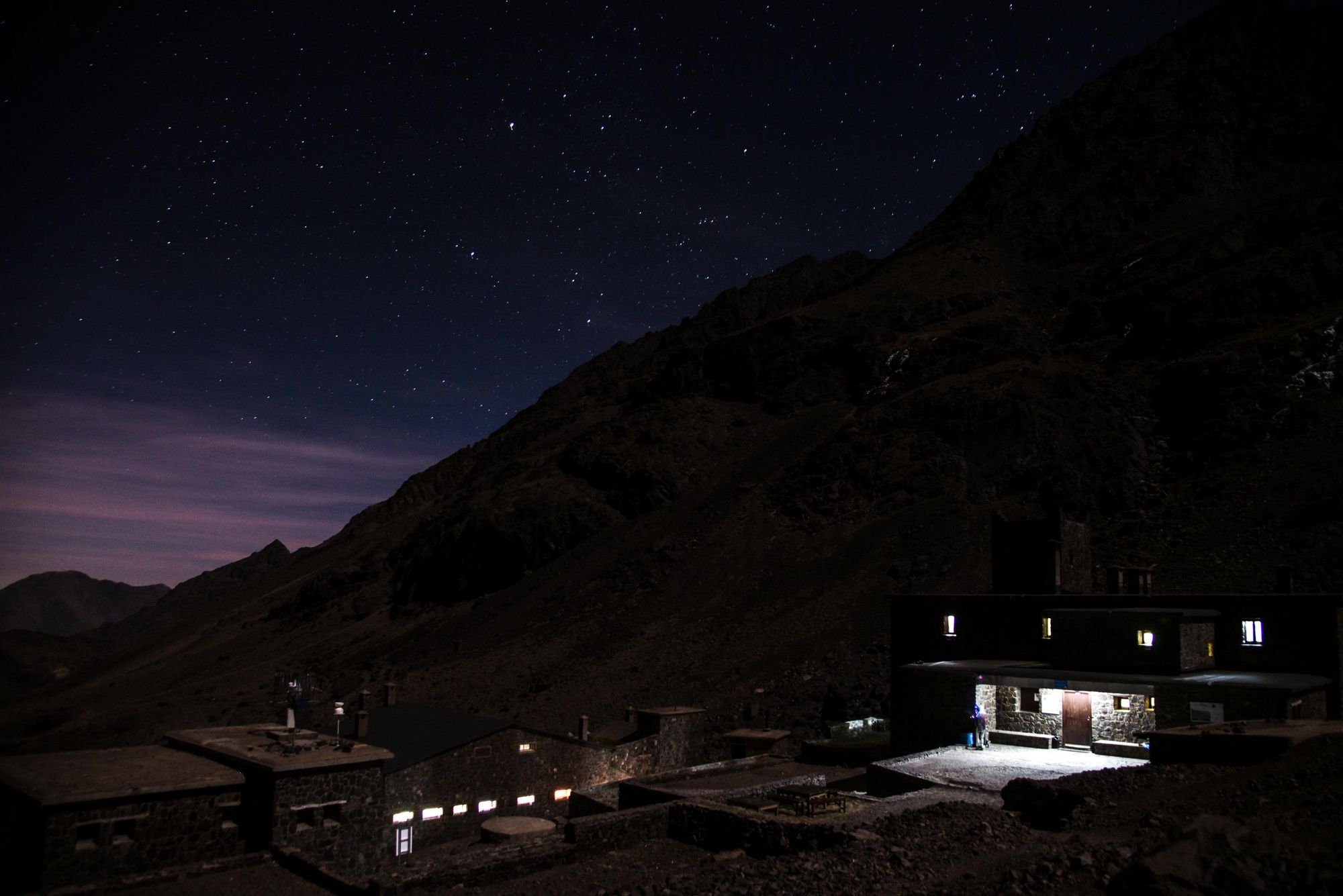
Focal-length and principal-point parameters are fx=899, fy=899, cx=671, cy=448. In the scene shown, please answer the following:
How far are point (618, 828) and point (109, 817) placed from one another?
992 cm

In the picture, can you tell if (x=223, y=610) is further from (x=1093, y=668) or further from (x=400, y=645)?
(x=1093, y=668)

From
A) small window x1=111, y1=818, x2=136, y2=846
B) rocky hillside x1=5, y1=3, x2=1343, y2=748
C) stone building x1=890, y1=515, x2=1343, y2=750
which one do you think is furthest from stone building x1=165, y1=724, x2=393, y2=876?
rocky hillside x1=5, y1=3, x2=1343, y2=748

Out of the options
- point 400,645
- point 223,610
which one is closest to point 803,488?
point 400,645

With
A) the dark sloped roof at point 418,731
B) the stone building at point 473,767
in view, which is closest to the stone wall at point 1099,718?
the stone building at point 473,767

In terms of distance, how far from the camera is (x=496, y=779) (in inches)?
1109

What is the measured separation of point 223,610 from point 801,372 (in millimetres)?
77148

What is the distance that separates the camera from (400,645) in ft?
240

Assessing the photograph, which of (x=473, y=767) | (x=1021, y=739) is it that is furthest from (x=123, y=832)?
(x=1021, y=739)

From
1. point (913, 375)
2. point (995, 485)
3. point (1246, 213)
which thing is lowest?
point (995, 485)

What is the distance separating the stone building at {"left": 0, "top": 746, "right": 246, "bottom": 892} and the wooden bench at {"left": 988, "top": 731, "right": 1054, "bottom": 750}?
834 inches

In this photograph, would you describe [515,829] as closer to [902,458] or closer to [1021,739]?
[1021,739]

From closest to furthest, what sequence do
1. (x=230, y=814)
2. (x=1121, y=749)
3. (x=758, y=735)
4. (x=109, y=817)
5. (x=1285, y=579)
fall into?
(x=109, y=817) → (x=230, y=814) → (x=1121, y=749) → (x=1285, y=579) → (x=758, y=735)

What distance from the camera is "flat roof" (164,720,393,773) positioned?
17.8m

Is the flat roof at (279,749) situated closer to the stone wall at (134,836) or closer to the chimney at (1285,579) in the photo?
the stone wall at (134,836)
